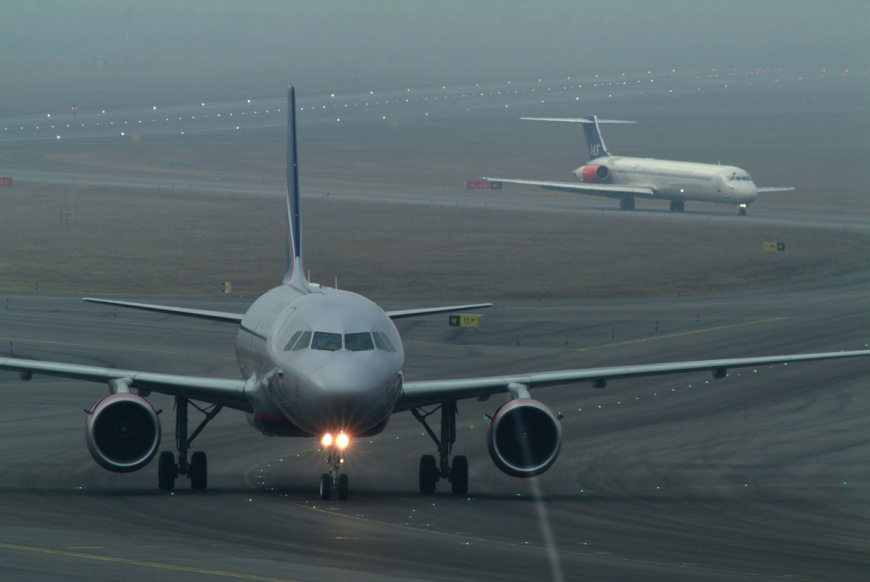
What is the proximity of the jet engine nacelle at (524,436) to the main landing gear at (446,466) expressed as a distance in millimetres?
1813

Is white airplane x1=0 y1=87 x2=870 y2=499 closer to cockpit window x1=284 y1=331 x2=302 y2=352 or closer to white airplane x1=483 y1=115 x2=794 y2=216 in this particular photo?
cockpit window x1=284 y1=331 x2=302 y2=352

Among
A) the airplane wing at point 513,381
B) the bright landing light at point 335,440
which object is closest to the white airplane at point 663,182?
the airplane wing at point 513,381

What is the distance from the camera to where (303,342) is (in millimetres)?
26109

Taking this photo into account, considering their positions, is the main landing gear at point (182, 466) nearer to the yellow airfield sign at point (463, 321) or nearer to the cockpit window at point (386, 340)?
the cockpit window at point (386, 340)

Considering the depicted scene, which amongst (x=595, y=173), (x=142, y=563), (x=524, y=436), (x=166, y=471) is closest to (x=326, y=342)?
(x=524, y=436)

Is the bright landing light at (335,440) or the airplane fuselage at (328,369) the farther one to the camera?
the bright landing light at (335,440)

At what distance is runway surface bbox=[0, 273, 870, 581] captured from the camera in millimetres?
21109

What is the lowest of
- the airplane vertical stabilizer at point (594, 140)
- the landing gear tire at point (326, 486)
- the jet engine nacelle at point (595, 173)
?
the landing gear tire at point (326, 486)

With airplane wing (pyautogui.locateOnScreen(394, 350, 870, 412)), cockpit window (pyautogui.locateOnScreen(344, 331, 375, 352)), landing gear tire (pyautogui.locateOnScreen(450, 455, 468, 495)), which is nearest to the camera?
cockpit window (pyautogui.locateOnScreen(344, 331, 375, 352))

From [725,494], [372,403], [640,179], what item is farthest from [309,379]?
[640,179]

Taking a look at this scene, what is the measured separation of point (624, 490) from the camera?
2973cm

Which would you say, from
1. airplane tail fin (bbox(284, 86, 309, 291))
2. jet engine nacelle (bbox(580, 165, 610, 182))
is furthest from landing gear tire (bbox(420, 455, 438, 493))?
jet engine nacelle (bbox(580, 165, 610, 182))

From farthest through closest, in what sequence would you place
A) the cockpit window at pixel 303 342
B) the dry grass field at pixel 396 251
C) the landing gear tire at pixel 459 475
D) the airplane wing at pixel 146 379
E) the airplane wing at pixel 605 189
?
the airplane wing at pixel 605 189
the dry grass field at pixel 396 251
the landing gear tire at pixel 459 475
the airplane wing at pixel 146 379
the cockpit window at pixel 303 342

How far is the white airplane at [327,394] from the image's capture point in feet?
83.1
